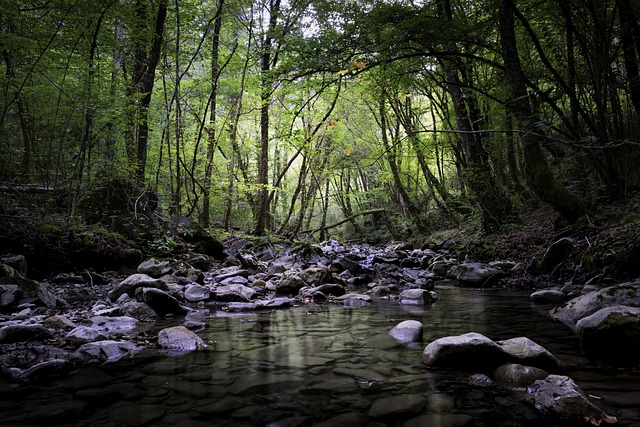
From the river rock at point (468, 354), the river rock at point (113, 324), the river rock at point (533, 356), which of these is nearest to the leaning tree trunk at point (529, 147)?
the river rock at point (533, 356)

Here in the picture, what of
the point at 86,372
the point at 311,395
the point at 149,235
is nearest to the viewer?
the point at 311,395

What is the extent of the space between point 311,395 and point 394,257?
9.29 m

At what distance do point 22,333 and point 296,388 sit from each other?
8.23ft

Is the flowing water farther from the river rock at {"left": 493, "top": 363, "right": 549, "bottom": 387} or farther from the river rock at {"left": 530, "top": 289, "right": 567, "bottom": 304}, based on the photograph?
the river rock at {"left": 530, "top": 289, "right": 567, "bottom": 304}

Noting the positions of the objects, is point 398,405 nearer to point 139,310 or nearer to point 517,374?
point 517,374

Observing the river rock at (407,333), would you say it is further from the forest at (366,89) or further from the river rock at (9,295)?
the river rock at (9,295)

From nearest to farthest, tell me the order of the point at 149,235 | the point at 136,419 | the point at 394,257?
1. the point at 136,419
2. the point at 149,235
3. the point at 394,257

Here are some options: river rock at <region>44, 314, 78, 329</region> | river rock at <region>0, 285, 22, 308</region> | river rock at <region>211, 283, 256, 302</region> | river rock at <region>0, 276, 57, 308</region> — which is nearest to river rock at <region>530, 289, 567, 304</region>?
river rock at <region>211, 283, 256, 302</region>

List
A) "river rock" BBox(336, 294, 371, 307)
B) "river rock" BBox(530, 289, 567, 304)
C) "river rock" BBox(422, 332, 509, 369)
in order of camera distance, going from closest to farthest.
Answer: "river rock" BBox(422, 332, 509, 369) → "river rock" BBox(530, 289, 567, 304) → "river rock" BBox(336, 294, 371, 307)

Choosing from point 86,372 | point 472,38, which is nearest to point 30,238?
point 86,372

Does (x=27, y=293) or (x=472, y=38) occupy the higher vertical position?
(x=472, y=38)

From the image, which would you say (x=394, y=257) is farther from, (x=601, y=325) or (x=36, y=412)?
(x=36, y=412)

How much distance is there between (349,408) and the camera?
6.82 feet

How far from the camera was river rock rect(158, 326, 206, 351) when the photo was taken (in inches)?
127
